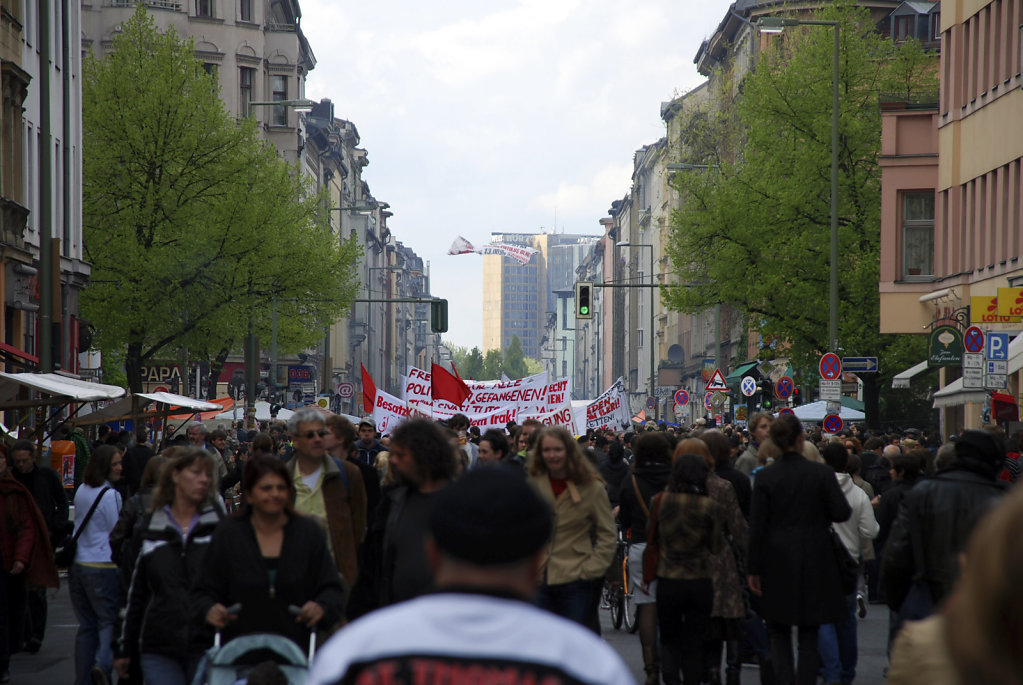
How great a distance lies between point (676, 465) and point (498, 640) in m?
7.22

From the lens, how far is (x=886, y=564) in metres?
8.62

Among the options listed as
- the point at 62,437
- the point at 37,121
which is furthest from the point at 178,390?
the point at 62,437

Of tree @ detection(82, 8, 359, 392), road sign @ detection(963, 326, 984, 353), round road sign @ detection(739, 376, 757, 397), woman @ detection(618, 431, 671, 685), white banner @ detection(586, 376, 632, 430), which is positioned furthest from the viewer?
round road sign @ detection(739, 376, 757, 397)

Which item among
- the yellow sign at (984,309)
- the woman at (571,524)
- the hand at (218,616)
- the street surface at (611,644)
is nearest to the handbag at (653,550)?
the woman at (571,524)

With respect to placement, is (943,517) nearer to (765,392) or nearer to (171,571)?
(171,571)

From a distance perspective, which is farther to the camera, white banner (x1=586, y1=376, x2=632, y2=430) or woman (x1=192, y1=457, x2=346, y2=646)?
white banner (x1=586, y1=376, x2=632, y2=430)

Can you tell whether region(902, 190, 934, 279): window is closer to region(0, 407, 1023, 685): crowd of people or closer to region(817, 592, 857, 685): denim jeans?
region(0, 407, 1023, 685): crowd of people

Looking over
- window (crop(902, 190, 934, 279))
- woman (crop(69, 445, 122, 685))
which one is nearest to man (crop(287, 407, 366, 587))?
woman (crop(69, 445, 122, 685))

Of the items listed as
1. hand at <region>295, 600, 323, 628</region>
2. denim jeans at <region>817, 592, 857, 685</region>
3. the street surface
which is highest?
hand at <region>295, 600, 323, 628</region>

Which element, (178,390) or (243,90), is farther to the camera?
(243,90)

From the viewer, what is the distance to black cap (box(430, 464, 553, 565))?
2.97m

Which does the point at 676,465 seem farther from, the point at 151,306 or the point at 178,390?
the point at 178,390

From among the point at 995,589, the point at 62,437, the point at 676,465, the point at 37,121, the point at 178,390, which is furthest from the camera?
the point at 178,390

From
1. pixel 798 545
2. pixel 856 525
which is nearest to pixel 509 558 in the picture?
pixel 798 545
